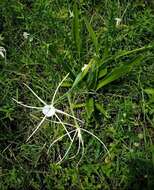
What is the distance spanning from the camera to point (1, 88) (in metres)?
2.62

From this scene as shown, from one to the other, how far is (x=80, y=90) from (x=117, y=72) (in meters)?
0.23

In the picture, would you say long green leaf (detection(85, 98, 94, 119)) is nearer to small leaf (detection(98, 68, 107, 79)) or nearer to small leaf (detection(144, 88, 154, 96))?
small leaf (detection(98, 68, 107, 79))

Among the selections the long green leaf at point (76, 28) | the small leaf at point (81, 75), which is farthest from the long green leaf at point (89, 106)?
the long green leaf at point (76, 28)

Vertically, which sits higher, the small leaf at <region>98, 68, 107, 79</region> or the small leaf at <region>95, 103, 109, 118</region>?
the small leaf at <region>98, 68, 107, 79</region>

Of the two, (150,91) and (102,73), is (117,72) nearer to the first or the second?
(102,73)

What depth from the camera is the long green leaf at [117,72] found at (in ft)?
8.38

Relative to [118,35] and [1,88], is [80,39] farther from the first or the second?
[1,88]

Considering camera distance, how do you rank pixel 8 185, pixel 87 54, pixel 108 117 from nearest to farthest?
1. pixel 8 185
2. pixel 108 117
3. pixel 87 54

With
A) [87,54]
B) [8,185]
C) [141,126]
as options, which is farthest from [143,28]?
[8,185]

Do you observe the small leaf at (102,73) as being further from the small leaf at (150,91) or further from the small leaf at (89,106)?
the small leaf at (150,91)

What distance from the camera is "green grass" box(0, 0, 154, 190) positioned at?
2457 mm

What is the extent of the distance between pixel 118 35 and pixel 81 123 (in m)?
0.62

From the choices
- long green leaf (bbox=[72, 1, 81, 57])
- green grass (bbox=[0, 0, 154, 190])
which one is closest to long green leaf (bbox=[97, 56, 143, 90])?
green grass (bbox=[0, 0, 154, 190])

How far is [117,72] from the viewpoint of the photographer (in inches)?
101
